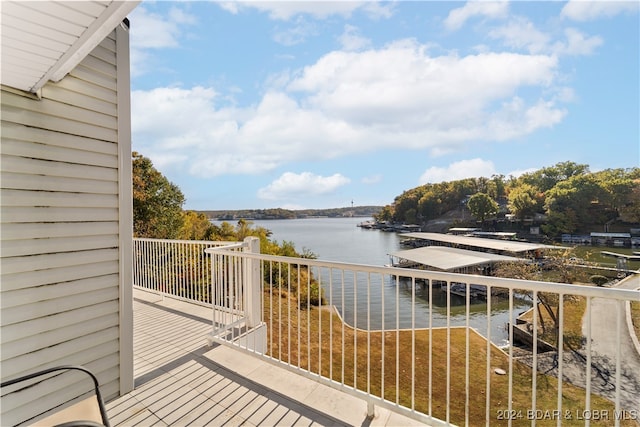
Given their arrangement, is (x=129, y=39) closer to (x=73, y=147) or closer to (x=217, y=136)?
(x=73, y=147)

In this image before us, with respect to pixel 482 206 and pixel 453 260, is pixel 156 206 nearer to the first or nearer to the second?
pixel 453 260

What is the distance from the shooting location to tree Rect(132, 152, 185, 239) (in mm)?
13007

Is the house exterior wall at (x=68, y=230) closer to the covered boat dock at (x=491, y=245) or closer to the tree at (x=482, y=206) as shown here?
the covered boat dock at (x=491, y=245)

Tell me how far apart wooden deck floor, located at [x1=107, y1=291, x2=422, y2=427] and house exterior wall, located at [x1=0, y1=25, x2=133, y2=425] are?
333 millimetres

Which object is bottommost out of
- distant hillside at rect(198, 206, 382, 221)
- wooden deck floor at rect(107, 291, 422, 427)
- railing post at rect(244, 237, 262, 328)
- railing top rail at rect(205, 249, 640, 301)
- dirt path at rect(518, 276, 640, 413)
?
dirt path at rect(518, 276, 640, 413)

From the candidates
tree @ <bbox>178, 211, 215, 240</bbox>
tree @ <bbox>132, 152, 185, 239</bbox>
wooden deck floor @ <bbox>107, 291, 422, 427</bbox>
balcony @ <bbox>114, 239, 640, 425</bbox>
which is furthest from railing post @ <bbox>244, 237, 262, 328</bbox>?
tree @ <bbox>178, 211, 215, 240</bbox>

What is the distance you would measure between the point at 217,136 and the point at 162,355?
17.3m

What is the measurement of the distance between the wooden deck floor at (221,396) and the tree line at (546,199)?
1828 inches

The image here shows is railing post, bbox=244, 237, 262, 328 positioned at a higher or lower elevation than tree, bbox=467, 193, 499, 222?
lower

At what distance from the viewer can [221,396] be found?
7.93 feet

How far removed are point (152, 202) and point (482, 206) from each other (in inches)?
1799

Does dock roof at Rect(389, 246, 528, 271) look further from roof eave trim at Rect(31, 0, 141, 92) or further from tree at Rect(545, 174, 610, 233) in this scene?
tree at Rect(545, 174, 610, 233)

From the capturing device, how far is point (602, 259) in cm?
2772

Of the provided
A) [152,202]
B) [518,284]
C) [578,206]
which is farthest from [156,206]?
[578,206]
